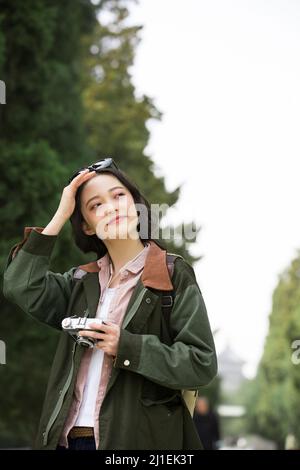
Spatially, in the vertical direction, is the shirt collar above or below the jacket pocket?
above

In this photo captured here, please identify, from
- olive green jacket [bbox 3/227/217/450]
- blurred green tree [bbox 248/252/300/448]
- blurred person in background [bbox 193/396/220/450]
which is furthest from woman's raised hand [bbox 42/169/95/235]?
blurred green tree [bbox 248/252/300/448]

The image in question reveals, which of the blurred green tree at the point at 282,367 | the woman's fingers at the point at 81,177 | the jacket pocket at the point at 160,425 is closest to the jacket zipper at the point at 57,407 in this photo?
the jacket pocket at the point at 160,425

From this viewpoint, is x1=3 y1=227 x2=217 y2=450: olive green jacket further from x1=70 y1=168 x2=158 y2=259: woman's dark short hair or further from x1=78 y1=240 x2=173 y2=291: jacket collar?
x1=70 y1=168 x2=158 y2=259: woman's dark short hair

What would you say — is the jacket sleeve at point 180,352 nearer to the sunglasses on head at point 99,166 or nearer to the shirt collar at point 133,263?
the shirt collar at point 133,263

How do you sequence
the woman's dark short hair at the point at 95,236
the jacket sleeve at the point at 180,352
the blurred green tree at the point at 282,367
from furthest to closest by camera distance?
1. the blurred green tree at the point at 282,367
2. the woman's dark short hair at the point at 95,236
3. the jacket sleeve at the point at 180,352

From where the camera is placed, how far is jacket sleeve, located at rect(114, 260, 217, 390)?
229 centimetres

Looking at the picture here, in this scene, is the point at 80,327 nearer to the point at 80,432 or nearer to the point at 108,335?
the point at 108,335

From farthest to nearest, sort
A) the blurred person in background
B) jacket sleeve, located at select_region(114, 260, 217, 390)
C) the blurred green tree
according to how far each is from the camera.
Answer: the blurred green tree < the blurred person in background < jacket sleeve, located at select_region(114, 260, 217, 390)

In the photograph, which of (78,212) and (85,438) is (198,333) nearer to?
(85,438)

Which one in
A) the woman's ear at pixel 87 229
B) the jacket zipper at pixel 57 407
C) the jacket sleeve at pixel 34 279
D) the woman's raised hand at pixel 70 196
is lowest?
the jacket zipper at pixel 57 407

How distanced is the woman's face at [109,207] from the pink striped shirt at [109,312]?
0.35ft

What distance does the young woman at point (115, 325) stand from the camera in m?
2.30

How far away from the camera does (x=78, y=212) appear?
2.79 metres
